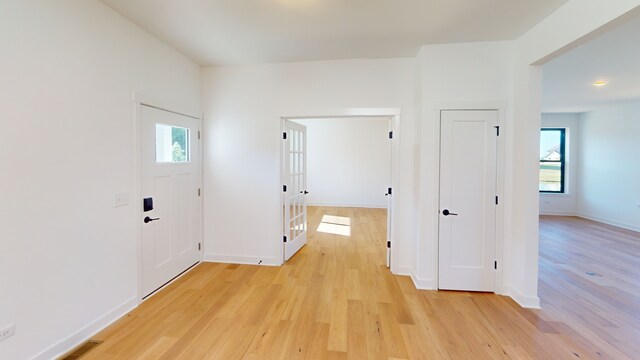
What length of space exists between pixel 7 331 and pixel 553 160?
10.4 meters

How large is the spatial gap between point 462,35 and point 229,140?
3.19 m

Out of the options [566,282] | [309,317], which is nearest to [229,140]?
[309,317]

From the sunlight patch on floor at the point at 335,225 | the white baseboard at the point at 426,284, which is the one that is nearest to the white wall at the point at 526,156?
the white baseboard at the point at 426,284

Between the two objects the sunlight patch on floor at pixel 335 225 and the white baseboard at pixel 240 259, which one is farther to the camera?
the sunlight patch on floor at pixel 335 225

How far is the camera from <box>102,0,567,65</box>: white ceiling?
240cm

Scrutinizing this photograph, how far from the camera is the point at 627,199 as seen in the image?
20.2 ft

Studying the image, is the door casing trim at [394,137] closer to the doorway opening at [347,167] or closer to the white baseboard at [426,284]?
the white baseboard at [426,284]

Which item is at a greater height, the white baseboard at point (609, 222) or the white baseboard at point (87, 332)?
the white baseboard at point (609, 222)

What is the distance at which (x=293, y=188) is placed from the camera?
4367mm

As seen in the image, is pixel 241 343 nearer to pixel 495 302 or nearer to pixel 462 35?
pixel 495 302

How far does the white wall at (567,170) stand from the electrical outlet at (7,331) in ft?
33.1

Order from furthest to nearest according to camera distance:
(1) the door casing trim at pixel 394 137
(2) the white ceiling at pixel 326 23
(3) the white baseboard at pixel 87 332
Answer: (1) the door casing trim at pixel 394 137 → (2) the white ceiling at pixel 326 23 → (3) the white baseboard at pixel 87 332

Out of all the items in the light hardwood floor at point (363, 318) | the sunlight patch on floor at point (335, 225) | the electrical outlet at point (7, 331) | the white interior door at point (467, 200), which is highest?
the white interior door at point (467, 200)

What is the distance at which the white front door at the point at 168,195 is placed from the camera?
2930 millimetres
